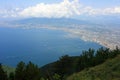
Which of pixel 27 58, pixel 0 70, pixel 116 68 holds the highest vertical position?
pixel 27 58

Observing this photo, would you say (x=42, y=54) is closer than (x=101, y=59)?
No

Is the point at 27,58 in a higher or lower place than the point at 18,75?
higher

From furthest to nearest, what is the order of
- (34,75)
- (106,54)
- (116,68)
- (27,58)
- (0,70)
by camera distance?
(27,58) < (106,54) < (0,70) < (34,75) < (116,68)

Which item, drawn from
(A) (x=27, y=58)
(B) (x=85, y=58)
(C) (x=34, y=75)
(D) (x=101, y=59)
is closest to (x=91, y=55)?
(B) (x=85, y=58)

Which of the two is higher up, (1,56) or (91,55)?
(1,56)

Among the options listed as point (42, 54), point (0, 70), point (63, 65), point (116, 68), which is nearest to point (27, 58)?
point (42, 54)

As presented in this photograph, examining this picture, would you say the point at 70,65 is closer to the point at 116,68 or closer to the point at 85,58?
the point at 85,58

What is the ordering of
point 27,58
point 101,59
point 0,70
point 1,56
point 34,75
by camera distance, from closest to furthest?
point 34,75 → point 0,70 → point 101,59 → point 27,58 → point 1,56

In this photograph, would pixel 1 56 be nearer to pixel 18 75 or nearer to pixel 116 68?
pixel 18 75

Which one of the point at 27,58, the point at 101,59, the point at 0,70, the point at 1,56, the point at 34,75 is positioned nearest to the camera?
the point at 34,75
